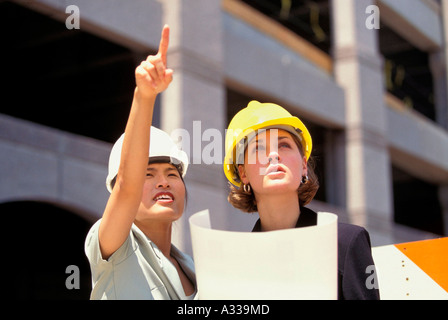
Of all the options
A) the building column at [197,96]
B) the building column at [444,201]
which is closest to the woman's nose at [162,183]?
the building column at [197,96]

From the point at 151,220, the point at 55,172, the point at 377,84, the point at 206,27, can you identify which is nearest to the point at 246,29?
the point at 206,27

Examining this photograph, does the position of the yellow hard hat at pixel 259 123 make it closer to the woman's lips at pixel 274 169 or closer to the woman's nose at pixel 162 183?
the woman's lips at pixel 274 169

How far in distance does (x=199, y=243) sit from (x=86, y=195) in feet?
28.0

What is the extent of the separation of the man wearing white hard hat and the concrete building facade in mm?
5727

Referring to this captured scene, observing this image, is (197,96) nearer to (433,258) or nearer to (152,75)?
(433,258)

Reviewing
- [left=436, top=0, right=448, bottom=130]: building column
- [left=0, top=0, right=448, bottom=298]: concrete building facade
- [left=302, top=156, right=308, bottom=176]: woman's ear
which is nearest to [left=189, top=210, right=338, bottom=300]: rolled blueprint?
[left=302, top=156, right=308, bottom=176]: woman's ear

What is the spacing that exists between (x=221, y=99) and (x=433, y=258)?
983 cm

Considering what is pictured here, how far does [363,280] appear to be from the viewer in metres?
2.11

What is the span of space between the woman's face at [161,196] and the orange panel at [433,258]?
91 cm

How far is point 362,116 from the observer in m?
15.8

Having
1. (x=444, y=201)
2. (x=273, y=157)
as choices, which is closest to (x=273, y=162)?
(x=273, y=157)

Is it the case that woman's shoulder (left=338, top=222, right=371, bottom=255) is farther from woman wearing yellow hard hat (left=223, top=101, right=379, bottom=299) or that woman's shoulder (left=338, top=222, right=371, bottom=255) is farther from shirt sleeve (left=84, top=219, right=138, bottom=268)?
shirt sleeve (left=84, top=219, right=138, bottom=268)

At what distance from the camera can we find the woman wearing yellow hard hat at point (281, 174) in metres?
2.13
